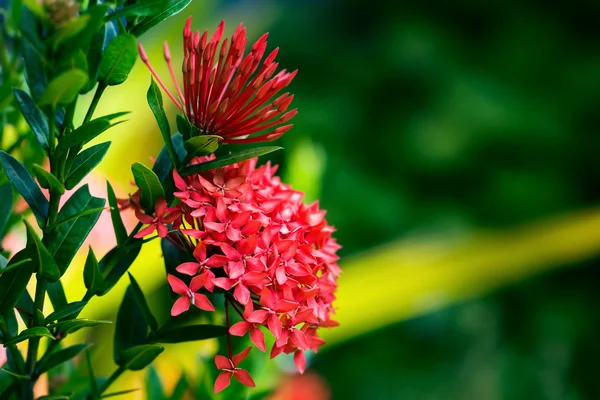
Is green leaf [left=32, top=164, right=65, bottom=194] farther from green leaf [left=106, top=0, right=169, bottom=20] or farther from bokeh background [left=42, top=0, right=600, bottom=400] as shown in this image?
bokeh background [left=42, top=0, right=600, bottom=400]

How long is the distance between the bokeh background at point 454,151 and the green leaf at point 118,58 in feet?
3.22

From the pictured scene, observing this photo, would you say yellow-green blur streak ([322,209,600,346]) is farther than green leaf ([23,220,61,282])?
Yes

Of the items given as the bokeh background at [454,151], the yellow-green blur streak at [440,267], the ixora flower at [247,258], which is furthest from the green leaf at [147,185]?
the bokeh background at [454,151]

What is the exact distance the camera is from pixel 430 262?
937mm

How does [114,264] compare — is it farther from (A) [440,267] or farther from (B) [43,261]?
(A) [440,267]

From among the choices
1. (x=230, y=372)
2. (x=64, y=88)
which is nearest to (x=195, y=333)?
(x=230, y=372)

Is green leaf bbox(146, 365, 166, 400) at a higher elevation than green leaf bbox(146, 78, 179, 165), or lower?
lower

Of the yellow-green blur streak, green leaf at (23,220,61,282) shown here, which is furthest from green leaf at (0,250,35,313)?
the yellow-green blur streak

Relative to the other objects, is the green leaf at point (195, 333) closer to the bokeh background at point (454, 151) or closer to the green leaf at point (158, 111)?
the green leaf at point (158, 111)

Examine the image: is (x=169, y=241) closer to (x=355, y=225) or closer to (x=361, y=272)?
(x=361, y=272)

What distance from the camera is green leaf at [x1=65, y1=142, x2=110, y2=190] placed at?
253 millimetres

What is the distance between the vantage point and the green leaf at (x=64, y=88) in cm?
21

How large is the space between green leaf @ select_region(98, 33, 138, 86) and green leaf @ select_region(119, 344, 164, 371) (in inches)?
4.2

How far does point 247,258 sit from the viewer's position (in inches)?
10.6
